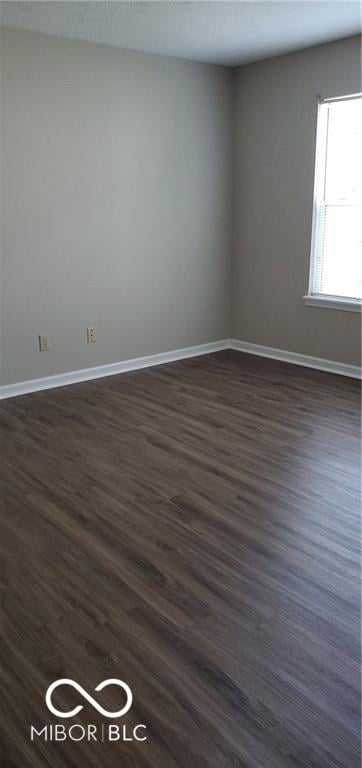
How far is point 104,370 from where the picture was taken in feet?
16.1

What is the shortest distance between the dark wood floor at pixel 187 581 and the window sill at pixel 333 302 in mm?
1027

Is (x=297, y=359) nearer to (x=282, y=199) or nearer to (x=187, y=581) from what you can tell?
(x=282, y=199)

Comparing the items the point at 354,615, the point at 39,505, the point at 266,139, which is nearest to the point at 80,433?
the point at 39,505

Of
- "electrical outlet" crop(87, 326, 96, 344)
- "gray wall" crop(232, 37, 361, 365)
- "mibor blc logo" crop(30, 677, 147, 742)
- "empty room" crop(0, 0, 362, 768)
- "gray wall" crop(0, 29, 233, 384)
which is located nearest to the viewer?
"mibor blc logo" crop(30, 677, 147, 742)

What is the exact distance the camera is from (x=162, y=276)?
16.9 feet

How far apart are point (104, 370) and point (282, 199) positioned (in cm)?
205

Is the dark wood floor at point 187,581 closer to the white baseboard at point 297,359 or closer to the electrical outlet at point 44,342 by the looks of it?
the electrical outlet at point 44,342

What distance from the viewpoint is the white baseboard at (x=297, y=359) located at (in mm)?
4840

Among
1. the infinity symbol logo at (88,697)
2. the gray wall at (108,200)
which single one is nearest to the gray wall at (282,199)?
the gray wall at (108,200)

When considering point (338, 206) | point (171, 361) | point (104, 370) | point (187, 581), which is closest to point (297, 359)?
point (171, 361)

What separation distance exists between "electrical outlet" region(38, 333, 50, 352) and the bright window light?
7.21 feet

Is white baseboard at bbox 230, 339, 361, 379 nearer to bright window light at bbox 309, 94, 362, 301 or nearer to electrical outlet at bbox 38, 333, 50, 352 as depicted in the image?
bright window light at bbox 309, 94, 362, 301

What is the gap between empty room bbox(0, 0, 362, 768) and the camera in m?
1.76

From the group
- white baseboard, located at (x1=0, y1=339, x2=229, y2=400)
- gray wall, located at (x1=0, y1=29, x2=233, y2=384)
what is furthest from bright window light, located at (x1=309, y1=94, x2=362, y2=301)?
white baseboard, located at (x1=0, y1=339, x2=229, y2=400)
